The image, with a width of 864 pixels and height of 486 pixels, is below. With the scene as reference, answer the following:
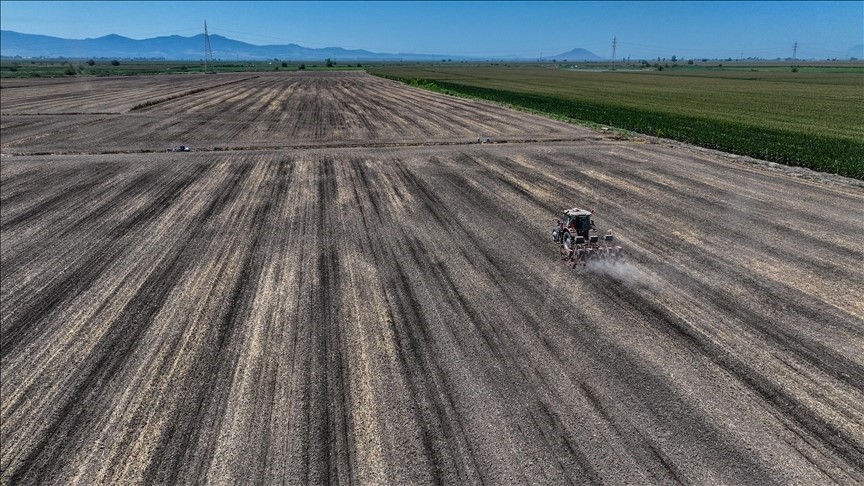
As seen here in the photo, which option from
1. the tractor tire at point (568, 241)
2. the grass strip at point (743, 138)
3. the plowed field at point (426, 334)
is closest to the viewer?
the plowed field at point (426, 334)

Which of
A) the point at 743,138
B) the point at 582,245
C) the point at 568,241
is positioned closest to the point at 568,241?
the point at 568,241

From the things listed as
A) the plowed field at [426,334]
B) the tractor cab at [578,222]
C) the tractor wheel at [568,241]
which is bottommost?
the plowed field at [426,334]

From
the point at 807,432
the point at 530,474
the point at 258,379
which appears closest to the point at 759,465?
the point at 807,432

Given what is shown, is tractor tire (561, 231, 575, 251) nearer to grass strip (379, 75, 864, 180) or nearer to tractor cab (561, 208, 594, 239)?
tractor cab (561, 208, 594, 239)

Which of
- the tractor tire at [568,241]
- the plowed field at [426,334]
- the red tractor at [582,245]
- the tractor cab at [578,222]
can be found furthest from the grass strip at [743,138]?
the tractor tire at [568,241]

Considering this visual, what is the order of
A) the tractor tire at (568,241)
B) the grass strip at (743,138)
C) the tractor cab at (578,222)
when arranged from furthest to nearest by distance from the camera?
→ the grass strip at (743,138) < the tractor tire at (568,241) < the tractor cab at (578,222)

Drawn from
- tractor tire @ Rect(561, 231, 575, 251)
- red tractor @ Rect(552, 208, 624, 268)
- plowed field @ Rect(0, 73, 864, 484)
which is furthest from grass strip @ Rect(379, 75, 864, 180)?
tractor tire @ Rect(561, 231, 575, 251)

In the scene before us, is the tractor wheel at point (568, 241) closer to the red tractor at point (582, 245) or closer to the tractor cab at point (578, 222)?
the red tractor at point (582, 245)
